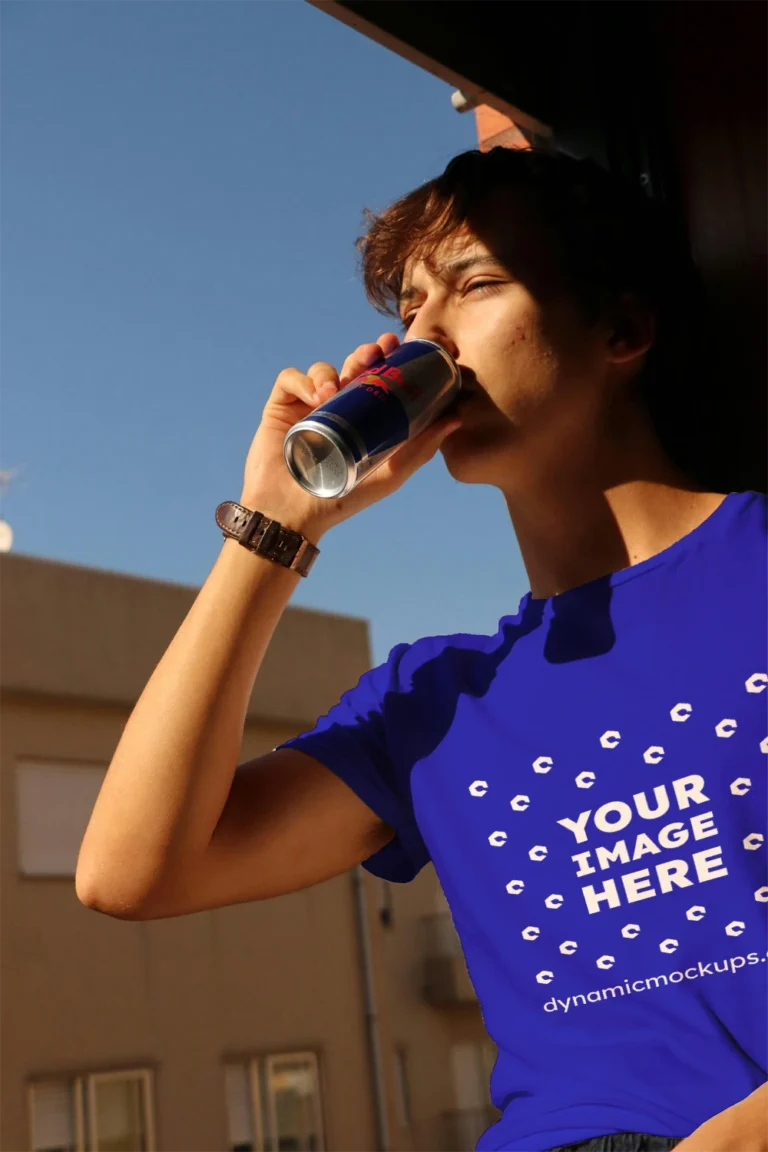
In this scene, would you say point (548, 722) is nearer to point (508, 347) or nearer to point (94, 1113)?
point (508, 347)

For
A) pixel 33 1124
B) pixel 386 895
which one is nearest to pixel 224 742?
pixel 33 1124

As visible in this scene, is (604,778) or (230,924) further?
(230,924)

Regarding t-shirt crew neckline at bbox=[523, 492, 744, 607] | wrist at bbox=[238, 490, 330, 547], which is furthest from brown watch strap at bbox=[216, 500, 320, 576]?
t-shirt crew neckline at bbox=[523, 492, 744, 607]

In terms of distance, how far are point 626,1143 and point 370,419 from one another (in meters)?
0.49

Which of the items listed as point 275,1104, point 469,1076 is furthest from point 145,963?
point 469,1076

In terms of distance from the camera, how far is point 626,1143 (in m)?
0.85

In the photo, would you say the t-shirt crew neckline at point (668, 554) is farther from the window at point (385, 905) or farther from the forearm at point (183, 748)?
the window at point (385, 905)

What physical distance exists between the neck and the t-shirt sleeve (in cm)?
16

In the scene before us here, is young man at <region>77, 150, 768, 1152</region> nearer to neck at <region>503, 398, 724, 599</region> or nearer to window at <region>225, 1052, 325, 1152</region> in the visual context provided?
neck at <region>503, 398, 724, 599</region>

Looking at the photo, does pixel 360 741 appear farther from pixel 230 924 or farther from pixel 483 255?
pixel 230 924

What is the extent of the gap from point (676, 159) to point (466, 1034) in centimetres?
1360

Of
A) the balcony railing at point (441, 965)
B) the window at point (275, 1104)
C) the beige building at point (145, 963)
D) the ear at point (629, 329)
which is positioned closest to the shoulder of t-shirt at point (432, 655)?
the ear at point (629, 329)

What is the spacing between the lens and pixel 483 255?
1.14 m

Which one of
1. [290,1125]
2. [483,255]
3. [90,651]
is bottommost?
[290,1125]
